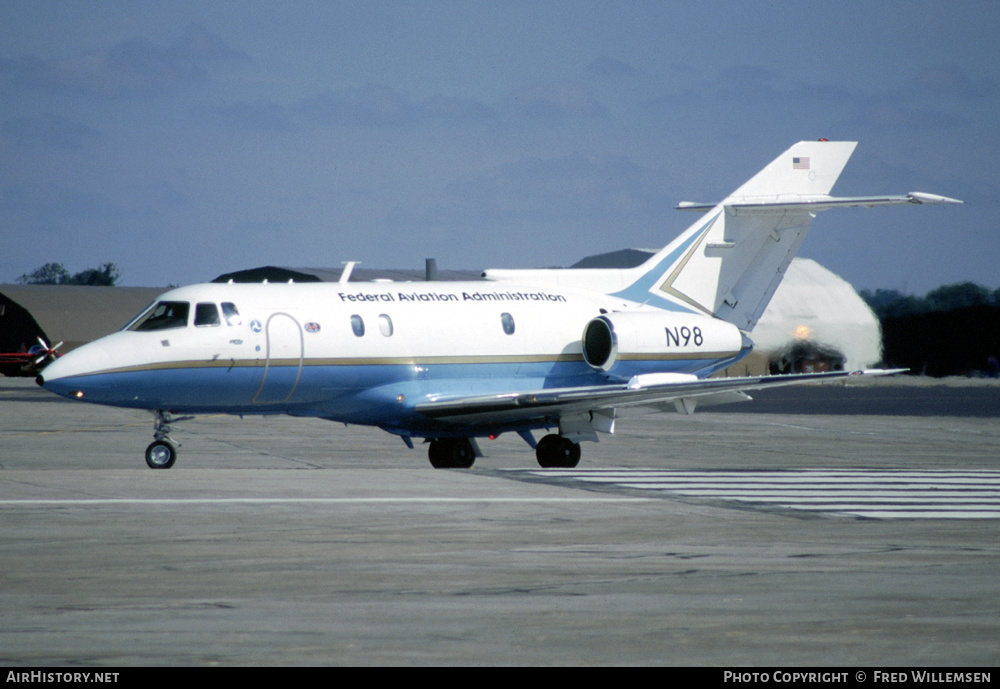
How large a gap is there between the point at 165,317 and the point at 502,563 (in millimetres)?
11321

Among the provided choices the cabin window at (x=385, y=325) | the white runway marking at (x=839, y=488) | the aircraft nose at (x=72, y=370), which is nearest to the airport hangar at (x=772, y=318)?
the cabin window at (x=385, y=325)

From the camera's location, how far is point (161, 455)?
21484 mm

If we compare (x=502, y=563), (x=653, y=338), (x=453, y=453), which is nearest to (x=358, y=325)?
(x=453, y=453)

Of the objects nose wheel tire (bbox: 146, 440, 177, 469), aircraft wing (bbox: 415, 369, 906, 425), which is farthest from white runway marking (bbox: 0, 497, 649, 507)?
nose wheel tire (bbox: 146, 440, 177, 469)

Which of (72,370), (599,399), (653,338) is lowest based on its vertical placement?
(599,399)

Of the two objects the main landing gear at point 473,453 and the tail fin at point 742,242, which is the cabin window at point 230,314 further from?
the tail fin at point 742,242

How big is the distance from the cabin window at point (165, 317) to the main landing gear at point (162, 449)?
1389 mm

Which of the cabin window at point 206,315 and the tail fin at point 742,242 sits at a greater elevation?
the tail fin at point 742,242

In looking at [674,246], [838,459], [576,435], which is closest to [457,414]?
[576,435]

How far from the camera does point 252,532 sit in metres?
13.8

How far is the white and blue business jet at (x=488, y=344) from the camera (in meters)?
21.4

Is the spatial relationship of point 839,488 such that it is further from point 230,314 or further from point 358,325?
point 230,314

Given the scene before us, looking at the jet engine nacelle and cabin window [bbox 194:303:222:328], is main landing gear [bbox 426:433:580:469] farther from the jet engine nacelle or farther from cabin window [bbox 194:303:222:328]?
cabin window [bbox 194:303:222:328]

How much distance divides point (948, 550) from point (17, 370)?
204 feet
